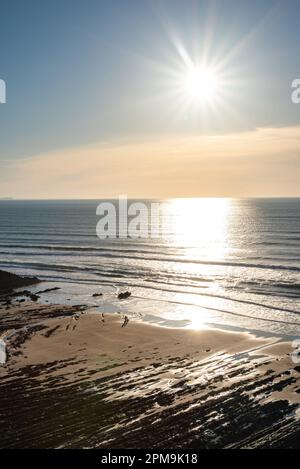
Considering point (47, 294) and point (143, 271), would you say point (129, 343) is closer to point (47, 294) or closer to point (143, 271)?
point (47, 294)

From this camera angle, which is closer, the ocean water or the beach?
the beach

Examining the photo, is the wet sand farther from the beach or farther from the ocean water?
the ocean water

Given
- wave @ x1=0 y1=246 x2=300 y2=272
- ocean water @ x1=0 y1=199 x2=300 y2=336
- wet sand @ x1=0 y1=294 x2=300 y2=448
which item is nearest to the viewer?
wet sand @ x1=0 y1=294 x2=300 y2=448

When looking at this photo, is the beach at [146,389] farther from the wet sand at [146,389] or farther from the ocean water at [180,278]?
the ocean water at [180,278]

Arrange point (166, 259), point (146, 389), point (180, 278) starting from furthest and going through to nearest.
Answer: point (166, 259), point (180, 278), point (146, 389)

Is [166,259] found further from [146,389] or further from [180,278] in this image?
[146,389]

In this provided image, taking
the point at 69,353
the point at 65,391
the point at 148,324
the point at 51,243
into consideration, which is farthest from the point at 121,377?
the point at 51,243

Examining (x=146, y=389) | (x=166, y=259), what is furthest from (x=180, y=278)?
(x=146, y=389)

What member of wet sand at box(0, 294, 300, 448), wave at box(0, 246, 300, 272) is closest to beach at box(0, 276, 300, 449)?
wet sand at box(0, 294, 300, 448)
